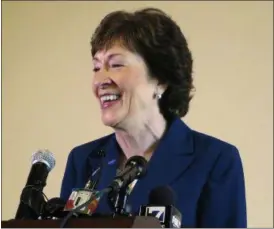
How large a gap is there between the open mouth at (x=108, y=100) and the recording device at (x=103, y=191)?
47 cm

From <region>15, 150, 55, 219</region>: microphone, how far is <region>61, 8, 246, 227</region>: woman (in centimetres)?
33

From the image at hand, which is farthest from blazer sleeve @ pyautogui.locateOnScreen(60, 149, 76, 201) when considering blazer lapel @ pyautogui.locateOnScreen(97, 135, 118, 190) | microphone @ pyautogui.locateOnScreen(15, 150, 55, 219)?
microphone @ pyautogui.locateOnScreen(15, 150, 55, 219)

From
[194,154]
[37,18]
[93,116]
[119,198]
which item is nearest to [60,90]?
[93,116]

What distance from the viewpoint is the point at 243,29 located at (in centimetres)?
235

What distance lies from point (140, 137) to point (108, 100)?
0.14 m

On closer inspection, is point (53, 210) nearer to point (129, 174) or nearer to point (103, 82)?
point (129, 174)

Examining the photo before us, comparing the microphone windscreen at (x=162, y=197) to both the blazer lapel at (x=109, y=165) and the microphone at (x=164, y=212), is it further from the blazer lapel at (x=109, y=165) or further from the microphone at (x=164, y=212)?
the blazer lapel at (x=109, y=165)

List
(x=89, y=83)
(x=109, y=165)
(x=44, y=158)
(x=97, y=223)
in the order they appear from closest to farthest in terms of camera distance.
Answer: (x=97, y=223) < (x=44, y=158) < (x=109, y=165) < (x=89, y=83)

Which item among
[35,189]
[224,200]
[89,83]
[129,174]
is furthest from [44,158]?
[89,83]

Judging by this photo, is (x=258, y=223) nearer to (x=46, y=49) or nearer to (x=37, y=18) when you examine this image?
(x=46, y=49)

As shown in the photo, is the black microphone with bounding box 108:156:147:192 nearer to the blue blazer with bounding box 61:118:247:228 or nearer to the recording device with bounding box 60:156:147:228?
the recording device with bounding box 60:156:147:228

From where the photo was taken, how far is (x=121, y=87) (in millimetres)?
1513

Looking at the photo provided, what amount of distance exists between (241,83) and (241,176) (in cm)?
87

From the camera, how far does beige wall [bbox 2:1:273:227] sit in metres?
2.11
